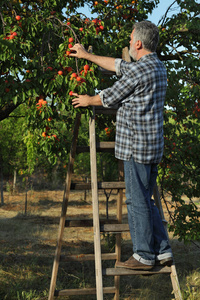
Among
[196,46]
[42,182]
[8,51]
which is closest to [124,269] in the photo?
[8,51]

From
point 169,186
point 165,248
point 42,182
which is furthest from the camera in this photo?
point 42,182

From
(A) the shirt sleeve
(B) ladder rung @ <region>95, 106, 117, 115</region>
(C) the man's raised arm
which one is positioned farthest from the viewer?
(B) ladder rung @ <region>95, 106, 117, 115</region>

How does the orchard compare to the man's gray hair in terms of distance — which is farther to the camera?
the orchard

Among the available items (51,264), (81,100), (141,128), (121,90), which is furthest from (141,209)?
(51,264)

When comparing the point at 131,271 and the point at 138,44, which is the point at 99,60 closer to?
the point at 138,44

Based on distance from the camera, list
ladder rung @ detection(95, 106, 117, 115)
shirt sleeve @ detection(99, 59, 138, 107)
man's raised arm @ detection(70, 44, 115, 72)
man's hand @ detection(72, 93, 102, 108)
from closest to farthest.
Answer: shirt sleeve @ detection(99, 59, 138, 107)
man's hand @ detection(72, 93, 102, 108)
man's raised arm @ detection(70, 44, 115, 72)
ladder rung @ detection(95, 106, 117, 115)

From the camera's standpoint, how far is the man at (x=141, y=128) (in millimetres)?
2736

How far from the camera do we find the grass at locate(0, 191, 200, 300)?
5551 millimetres

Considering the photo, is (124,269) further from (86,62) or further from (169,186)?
Answer: (169,186)

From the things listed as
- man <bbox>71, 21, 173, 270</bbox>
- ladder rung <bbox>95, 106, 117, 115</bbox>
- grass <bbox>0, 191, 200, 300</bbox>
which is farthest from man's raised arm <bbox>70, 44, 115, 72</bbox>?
grass <bbox>0, 191, 200, 300</bbox>

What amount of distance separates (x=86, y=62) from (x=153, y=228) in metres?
1.66

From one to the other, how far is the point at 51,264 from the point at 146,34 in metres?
6.07

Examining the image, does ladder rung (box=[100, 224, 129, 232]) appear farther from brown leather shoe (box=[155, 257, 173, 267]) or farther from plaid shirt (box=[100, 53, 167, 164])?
plaid shirt (box=[100, 53, 167, 164])

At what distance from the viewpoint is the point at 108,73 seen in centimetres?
377
